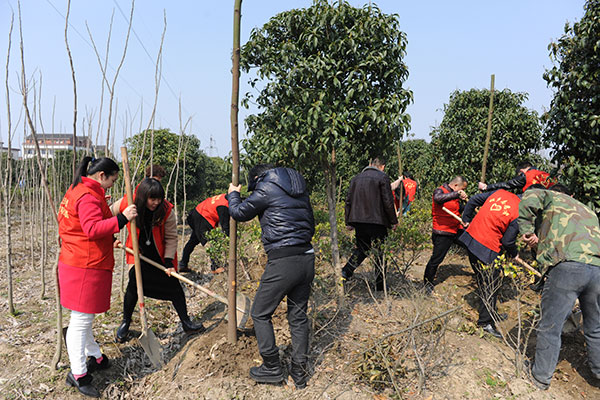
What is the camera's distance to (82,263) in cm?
272

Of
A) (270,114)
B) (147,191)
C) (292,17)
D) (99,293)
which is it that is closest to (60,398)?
(99,293)

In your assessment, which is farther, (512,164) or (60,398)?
(512,164)

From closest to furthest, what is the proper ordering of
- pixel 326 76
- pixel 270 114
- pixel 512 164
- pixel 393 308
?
pixel 326 76
pixel 270 114
pixel 393 308
pixel 512 164

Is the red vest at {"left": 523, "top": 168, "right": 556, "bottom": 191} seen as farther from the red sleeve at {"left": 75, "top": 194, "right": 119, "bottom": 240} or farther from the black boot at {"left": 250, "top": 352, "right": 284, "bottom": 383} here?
the red sleeve at {"left": 75, "top": 194, "right": 119, "bottom": 240}

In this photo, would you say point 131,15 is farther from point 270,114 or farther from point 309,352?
point 309,352

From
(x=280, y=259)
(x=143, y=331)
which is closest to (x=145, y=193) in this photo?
(x=143, y=331)

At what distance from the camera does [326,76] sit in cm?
347

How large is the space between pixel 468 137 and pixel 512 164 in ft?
2.75

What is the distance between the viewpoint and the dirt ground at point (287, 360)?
2814 millimetres

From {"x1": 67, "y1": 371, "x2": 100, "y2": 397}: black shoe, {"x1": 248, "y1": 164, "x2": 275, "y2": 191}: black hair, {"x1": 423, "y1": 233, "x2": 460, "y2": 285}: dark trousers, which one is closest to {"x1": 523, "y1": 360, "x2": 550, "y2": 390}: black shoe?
{"x1": 423, "y1": 233, "x2": 460, "y2": 285}: dark trousers

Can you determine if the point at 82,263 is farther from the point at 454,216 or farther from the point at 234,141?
the point at 454,216

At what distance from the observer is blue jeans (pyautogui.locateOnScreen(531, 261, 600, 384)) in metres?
2.84

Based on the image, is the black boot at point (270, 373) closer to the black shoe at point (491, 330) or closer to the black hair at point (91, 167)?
the black hair at point (91, 167)

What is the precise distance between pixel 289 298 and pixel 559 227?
7.67ft
